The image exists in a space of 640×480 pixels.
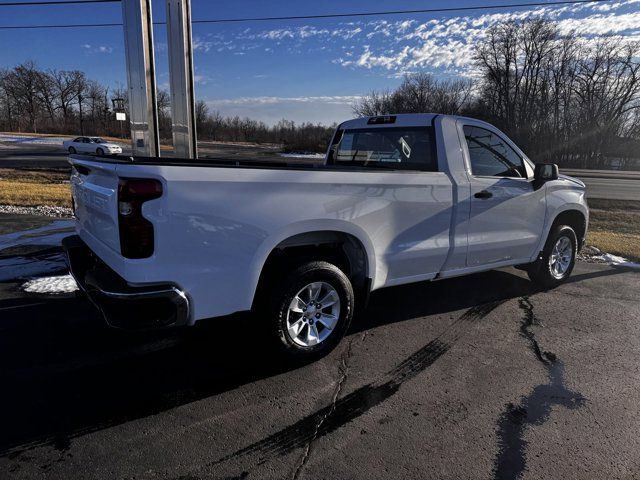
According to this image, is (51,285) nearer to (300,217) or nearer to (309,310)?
(309,310)

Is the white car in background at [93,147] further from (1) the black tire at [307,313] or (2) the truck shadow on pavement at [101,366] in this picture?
(1) the black tire at [307,313]

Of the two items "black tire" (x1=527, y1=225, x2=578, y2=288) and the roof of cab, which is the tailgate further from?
"black tire" (x1=527, y1=225, x2=578, y2=288)

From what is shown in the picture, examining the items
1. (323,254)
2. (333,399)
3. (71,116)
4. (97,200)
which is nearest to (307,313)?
(323,254)

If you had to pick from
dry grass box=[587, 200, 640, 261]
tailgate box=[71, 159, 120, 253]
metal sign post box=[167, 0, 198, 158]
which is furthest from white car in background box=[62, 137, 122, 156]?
tailgate box=[71, 159, 120, 253]

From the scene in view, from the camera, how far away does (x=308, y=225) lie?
3.48 meters

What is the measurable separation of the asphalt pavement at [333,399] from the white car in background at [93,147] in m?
33.7

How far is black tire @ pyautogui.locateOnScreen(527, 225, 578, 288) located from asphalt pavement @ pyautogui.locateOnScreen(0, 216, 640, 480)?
2.99 ft

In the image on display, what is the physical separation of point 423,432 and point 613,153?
7255 cm

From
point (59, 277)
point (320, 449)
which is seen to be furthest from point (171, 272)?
point (59, 277)

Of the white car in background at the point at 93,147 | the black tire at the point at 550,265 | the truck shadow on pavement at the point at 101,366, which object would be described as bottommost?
the white car in background at the point at 93,147

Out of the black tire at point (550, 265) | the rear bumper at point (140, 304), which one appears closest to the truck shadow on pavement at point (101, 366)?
the rear bumper at point (140, 304)

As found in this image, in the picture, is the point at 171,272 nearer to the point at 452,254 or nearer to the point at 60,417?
the point at 60,417

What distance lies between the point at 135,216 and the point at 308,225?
1229mm

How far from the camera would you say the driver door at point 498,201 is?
4723 mm
